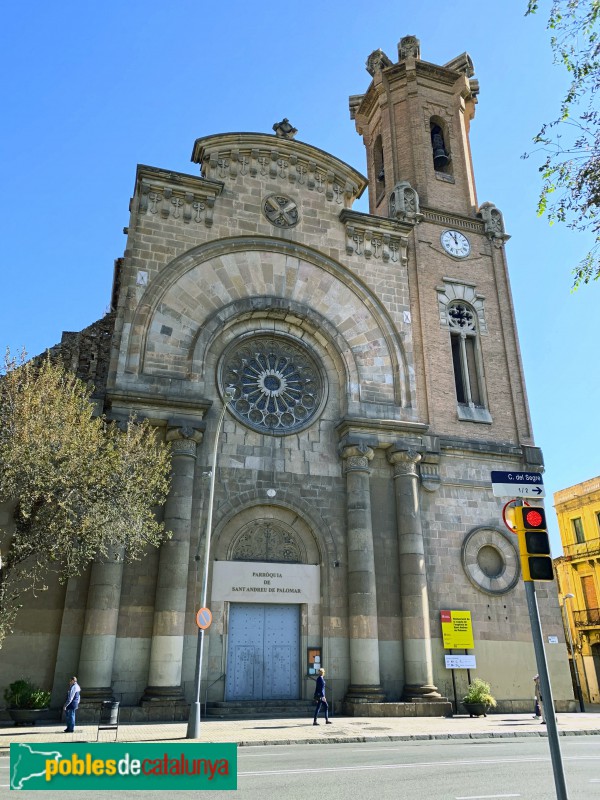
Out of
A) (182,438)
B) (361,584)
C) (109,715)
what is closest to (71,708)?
(109,715)

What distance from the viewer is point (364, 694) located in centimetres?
2006

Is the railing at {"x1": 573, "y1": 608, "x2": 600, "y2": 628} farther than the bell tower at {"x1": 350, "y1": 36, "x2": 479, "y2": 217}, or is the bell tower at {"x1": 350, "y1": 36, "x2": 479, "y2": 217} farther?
the railing at {"x1": 573, "y1": 608, "x2": 600, "y2": 628}

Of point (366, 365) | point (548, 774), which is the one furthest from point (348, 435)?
point (548, 774)

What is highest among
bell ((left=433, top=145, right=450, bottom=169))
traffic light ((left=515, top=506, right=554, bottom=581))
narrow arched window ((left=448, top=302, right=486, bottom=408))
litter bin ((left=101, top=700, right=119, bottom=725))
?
bell ((left=433, top=145, right=450, bottom=169))

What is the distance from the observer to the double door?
20.1 metres

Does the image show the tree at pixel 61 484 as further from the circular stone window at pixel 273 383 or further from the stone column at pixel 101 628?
the circular stone window at pixel 273 383

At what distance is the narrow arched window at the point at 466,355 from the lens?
2714cm

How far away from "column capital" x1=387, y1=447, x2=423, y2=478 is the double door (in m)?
6.20

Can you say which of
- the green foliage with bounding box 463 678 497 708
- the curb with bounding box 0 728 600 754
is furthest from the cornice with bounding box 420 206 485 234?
the curb with bounding box 0 728 600 754

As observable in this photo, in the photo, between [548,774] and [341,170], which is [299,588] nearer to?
[548,774]

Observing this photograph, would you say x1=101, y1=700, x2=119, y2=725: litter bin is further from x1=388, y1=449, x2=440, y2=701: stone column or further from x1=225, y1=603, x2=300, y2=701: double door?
x1=388, y1=449, x2=440, y2=701: stone column

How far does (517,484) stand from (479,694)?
15.5 m

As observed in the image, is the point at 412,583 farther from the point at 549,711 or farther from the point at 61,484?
the point at 549,711

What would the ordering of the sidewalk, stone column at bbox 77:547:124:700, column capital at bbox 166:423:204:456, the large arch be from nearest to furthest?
the sidewalk, stone column at bbox 77:547:124:700, column capital at bbox 166:423:204:456, the large arch
